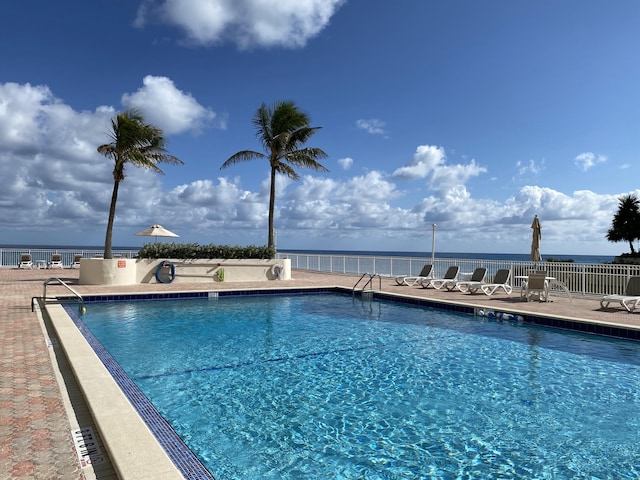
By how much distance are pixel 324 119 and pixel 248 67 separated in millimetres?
3896

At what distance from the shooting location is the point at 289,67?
17.7 metres

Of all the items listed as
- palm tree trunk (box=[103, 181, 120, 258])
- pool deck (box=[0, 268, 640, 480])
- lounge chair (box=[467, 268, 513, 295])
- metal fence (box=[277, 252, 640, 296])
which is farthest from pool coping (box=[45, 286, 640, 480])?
palm tree trunk (box=[103, 181, 120, 258])

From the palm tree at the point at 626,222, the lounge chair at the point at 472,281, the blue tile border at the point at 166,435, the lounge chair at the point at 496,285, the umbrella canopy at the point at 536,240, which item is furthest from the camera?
the palm tree at the point at 626,222

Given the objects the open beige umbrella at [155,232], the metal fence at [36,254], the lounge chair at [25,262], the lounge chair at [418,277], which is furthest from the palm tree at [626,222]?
the lounge chair at [25,262]

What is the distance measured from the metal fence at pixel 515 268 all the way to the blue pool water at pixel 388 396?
177 inches

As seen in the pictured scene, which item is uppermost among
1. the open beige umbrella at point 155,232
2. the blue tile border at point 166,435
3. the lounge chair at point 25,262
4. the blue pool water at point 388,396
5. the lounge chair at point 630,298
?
the open beige umbrella at point 155,232

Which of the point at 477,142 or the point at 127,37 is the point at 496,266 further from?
the point at 127,37

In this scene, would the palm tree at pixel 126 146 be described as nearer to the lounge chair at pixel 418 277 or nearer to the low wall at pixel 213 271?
the low wall at pixel 213 271

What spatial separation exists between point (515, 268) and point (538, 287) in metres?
2.97

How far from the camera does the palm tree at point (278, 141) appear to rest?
1756 centimetres

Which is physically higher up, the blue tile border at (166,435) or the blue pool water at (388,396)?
the blue tile border at (166,435)

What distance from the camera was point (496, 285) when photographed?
1187 cm

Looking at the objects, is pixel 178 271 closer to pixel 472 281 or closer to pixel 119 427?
pixel 472 281

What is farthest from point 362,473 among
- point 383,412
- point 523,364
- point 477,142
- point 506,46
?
point 477,142
